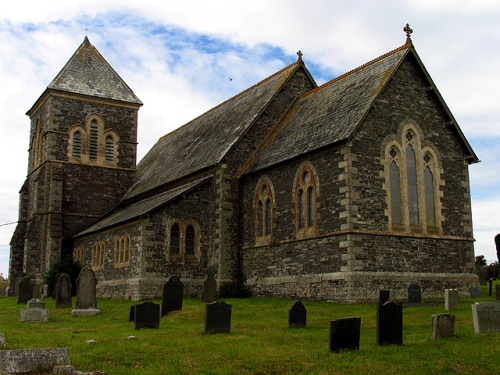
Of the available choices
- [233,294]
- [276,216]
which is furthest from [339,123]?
[233,294]

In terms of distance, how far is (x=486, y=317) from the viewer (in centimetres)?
1429

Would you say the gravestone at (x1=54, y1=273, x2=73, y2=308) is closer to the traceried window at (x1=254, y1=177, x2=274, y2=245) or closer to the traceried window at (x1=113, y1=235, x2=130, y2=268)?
the traceried window at (x1=113, y1=235, x2=130, y2=268)

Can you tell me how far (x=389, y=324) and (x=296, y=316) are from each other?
12.5 ft

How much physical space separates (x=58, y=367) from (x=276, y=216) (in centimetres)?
1763

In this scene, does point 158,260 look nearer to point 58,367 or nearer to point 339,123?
point 339,123

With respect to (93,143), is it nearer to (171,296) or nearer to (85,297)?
(85,297)

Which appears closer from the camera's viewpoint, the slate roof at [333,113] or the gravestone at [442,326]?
the gravestone at [442,326]

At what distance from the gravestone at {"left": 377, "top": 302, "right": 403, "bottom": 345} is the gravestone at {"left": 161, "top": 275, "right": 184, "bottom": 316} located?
920 cm

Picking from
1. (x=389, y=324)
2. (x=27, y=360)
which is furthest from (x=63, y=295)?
(x=389, y=324)

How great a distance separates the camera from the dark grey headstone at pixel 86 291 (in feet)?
69.0

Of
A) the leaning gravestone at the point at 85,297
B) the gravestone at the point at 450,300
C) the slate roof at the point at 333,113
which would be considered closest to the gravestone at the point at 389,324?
the gravestone at the point at 450,300

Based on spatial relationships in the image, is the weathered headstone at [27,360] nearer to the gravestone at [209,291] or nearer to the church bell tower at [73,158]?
the gravestone at [209,291]

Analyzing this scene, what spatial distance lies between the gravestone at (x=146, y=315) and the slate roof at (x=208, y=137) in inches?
532

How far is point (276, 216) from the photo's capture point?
27.0 meters
